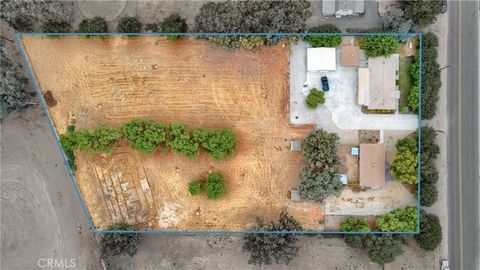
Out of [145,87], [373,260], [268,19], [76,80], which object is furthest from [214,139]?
[373,260]

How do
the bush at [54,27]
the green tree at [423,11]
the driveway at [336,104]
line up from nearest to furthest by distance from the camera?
1. the green tree at [423,11]
2. the bush at [54,27]
3. the driveway at [336,104]

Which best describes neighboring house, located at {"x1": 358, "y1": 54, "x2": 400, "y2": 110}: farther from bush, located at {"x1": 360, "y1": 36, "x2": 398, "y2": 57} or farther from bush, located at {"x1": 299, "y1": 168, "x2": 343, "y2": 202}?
bush, located at {"x1": 299, "y1": 168, "x2": 343, "y2": 202}

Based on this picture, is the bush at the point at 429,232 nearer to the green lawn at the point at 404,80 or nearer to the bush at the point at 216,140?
the green lawn at the point at 404,80

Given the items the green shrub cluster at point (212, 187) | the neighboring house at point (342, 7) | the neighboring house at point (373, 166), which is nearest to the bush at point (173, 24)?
the neighboring house at point (342, 7)

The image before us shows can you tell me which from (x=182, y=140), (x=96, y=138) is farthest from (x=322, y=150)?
(x=96, y=138)

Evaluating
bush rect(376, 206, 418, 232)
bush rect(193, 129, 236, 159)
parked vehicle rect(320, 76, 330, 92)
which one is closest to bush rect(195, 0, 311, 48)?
parked vehicle rect(320, 76, 330, 92)

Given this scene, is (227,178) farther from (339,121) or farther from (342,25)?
(342,25)
